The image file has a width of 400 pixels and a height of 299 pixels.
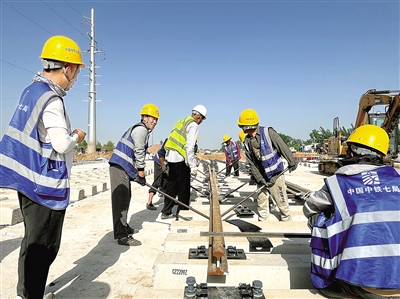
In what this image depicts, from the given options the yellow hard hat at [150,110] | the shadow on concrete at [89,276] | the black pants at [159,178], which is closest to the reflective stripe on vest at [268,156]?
the yellow hard hat at [150,110]

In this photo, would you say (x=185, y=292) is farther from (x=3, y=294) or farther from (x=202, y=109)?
(x=202, y=109)

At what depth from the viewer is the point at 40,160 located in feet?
7.02

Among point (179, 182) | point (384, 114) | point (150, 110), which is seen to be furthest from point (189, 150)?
point (384, 114)

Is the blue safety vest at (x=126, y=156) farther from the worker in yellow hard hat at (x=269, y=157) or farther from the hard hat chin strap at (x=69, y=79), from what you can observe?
the hard hat chin strap at (x=69, y=79)

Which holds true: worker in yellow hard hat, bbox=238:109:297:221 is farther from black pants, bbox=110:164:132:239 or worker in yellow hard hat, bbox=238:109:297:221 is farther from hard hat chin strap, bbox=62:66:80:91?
hard hat chin strap, bbox=62:66:80:91

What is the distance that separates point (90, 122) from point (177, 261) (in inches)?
1404

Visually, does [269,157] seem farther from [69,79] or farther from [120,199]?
[69,79]

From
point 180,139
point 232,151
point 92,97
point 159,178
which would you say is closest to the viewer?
point 180,139

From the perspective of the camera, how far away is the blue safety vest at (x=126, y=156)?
439cm

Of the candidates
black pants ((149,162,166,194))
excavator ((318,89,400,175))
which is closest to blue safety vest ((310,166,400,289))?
black pants ((149,162,166,194))

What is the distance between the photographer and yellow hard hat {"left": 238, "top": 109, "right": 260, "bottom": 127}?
188 inches

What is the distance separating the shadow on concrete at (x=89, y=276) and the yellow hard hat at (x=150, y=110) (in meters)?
1.93

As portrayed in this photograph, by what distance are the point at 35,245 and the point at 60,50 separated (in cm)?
139

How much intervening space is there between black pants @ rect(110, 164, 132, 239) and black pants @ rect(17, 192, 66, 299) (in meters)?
2.04
